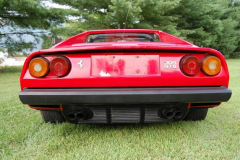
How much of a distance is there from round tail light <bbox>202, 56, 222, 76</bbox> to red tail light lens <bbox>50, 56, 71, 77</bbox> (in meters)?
1.17

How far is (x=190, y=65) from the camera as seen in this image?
→ 148 centimetres

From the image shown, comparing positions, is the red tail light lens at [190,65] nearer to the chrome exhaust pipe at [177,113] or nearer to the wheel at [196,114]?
the chrome exhaust pipe at [177,113]

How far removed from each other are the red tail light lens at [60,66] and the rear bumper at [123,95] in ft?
0.51

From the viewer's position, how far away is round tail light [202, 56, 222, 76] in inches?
58.5

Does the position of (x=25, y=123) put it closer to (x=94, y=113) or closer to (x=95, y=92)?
(x=94, y=113)

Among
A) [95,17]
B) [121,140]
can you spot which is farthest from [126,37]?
[95,17]

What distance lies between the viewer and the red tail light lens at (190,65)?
4.83 feet

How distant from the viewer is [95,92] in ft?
4.59

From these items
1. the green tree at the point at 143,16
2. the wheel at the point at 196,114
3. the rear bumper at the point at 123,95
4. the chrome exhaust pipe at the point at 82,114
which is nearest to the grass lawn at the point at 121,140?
the wheel at the point at 196,114

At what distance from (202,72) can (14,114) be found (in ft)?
8.11

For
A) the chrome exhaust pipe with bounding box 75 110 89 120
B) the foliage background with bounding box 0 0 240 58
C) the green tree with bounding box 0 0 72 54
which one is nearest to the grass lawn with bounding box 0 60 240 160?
the chrome exhaust pipe with bounding box 75 110 89 120

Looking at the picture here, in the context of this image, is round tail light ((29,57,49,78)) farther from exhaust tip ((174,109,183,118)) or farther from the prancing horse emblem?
exhaust tip ((174,109,183,118))

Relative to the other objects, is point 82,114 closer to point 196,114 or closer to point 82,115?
point 82,115

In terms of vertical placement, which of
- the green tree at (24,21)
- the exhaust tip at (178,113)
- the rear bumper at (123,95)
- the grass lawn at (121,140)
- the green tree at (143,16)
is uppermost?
the green tree at (143,16)
